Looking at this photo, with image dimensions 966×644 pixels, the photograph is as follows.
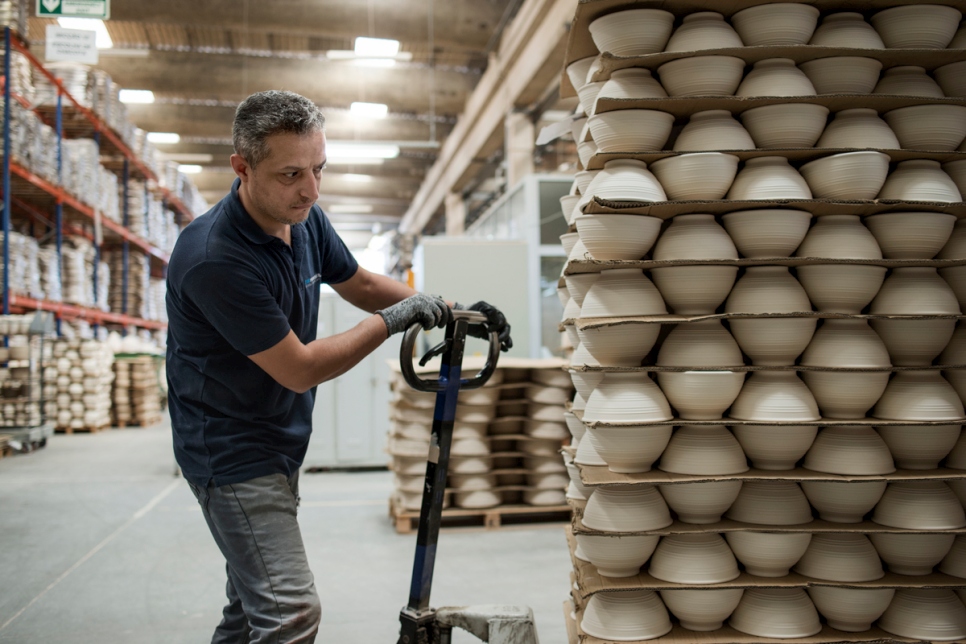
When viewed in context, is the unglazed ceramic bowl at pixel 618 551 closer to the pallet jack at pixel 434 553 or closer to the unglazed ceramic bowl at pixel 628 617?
the unglazed ceramic bowl at pixel 628 617

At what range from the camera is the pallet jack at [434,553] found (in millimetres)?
2145

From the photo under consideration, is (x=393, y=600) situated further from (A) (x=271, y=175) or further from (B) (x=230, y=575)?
(A) (x=271, y=175)

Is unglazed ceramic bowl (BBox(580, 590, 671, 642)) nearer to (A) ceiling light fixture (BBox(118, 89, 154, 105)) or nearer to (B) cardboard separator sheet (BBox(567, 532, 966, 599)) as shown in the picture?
(B) cardboard separator sheet (BBox(567, 532, 966, 599))

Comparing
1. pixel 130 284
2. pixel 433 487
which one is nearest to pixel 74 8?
pixel 433 487

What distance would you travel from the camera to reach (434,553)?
7.06 feet

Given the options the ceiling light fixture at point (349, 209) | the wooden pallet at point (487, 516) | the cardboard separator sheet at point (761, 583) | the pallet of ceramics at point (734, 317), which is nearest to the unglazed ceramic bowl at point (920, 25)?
the pallet of ceramics at point (734, 317)

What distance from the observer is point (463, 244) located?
7.44m

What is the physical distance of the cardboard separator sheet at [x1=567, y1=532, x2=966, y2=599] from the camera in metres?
2.38

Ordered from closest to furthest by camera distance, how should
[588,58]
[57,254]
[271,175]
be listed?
[271,175], [588,58], [57,254]

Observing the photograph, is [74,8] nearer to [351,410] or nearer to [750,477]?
[351,410]

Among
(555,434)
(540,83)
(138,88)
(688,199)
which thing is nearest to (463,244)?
(555,434)

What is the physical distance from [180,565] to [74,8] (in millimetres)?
4477

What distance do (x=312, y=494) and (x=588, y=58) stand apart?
198 inches

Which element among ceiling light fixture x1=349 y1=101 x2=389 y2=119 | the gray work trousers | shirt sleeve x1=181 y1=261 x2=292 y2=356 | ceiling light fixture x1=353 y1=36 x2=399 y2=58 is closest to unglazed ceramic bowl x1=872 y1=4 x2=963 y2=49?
shirt sleeve x1=181 y1=261 x2=292 y2=356
